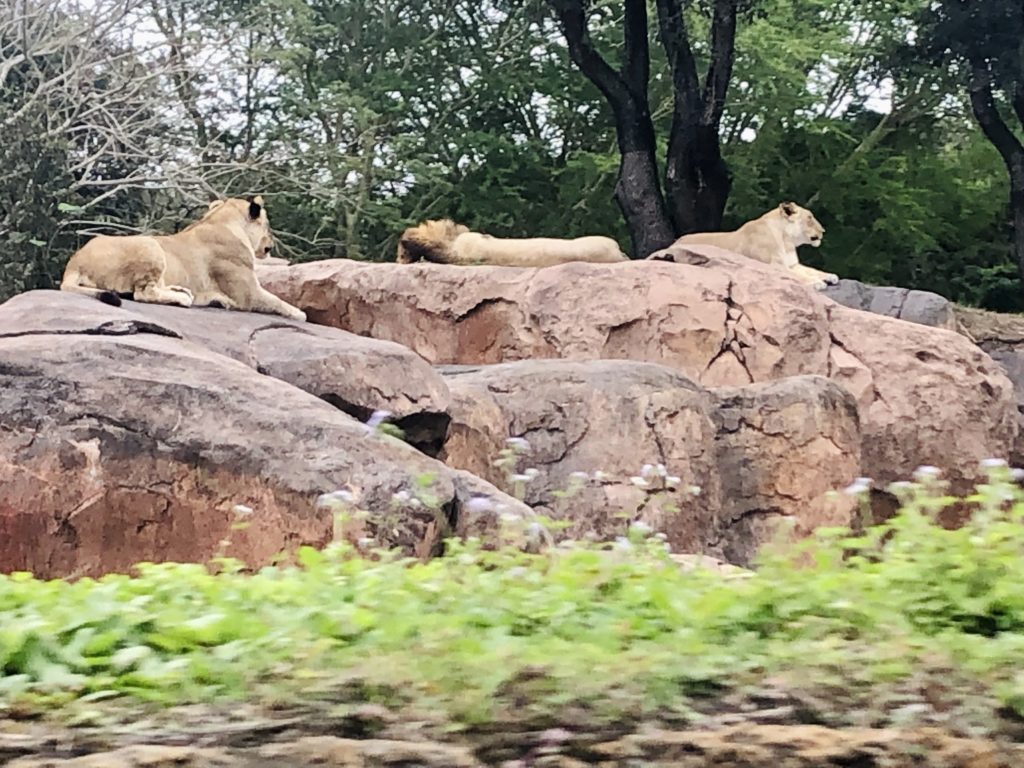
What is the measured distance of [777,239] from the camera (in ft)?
52.5

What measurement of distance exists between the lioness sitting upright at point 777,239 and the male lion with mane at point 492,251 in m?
0.86

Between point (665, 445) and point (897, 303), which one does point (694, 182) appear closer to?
point (897, 303)

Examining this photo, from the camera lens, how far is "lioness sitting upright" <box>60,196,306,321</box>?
991 centimetres

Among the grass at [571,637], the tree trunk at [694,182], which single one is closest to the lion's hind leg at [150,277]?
the grass at [571,637]

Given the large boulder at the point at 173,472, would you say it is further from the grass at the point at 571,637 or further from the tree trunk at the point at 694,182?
the tree trunk at the point at 694,182

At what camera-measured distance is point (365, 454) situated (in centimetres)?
651

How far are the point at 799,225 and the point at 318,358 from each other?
9.85 metres

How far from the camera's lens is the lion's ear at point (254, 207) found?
10.9 meters

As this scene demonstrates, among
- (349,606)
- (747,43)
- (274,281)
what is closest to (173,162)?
(274,281)

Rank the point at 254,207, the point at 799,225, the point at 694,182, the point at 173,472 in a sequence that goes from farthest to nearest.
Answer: the point at 799,225 → the point at 694,182 → the point at 254,207 → the point at 173,472

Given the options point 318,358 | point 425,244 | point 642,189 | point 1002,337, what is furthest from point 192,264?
point 1002,337

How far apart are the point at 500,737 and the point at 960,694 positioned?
37.2 inches

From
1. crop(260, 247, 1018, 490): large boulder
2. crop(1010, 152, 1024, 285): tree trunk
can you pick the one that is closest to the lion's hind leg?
crop(260, 247, 1018, 490): large boulder

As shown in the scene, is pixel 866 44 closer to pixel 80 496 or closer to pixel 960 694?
pixel 80 496
